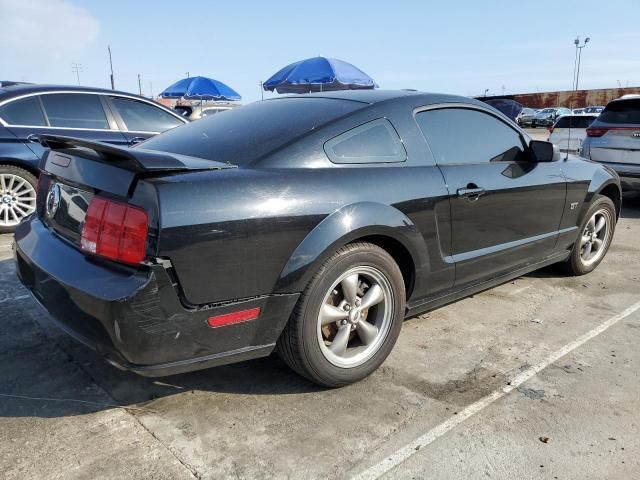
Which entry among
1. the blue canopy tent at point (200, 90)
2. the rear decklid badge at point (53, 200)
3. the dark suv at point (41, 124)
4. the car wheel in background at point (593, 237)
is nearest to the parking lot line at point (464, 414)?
the car wheel in background at point (593, 237)

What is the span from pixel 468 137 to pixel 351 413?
1891mm

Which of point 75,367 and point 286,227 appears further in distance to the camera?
point 75,367

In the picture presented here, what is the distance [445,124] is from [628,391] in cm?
177

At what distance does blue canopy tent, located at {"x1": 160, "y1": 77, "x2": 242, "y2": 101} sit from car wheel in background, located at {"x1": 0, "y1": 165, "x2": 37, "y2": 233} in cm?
1316

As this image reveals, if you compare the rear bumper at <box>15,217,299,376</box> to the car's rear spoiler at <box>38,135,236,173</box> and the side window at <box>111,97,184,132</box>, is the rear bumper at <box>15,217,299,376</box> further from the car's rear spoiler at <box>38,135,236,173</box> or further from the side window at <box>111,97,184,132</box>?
the side window at <box>111,97,184,132</box>

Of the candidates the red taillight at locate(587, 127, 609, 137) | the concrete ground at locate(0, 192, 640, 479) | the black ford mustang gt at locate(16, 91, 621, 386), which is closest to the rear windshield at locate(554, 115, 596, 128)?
the red taillight at locate(587, 127, 609, 137)

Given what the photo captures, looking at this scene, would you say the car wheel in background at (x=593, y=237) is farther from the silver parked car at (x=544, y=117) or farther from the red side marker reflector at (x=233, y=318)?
the silver parked car at (x=544, y=117)

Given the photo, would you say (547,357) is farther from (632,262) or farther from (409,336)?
(632,262)

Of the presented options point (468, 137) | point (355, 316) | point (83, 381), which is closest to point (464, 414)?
point (355, 316)

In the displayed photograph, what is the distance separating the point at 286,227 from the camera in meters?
2.33

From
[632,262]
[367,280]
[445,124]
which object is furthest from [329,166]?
[632,262]

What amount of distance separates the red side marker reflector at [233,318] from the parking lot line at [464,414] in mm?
766

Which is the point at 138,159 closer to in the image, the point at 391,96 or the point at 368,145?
the point at 368,145

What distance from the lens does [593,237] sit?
471cm
